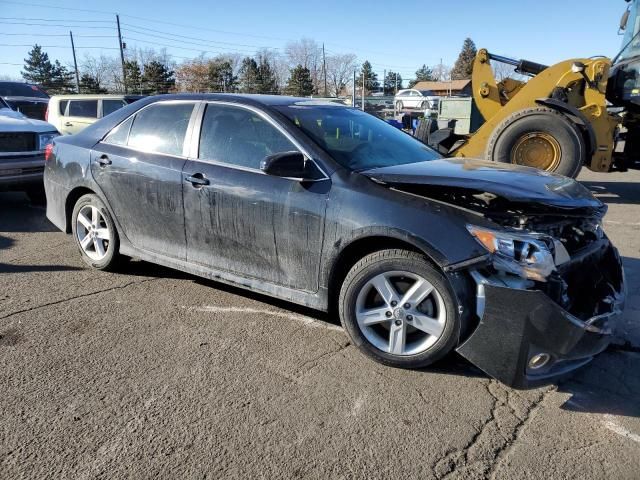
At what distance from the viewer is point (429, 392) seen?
9.54 feet

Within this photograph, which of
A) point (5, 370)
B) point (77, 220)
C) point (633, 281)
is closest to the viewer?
point (5, 370)

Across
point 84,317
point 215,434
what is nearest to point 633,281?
point 215,434

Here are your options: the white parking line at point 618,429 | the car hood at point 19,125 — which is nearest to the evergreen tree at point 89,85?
the car hood at point 19,125

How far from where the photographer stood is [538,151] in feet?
26.9

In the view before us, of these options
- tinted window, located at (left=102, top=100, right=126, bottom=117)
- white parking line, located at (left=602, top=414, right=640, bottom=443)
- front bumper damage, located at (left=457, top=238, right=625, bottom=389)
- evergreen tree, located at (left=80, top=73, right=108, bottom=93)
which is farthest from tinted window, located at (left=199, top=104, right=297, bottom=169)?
evergreen tree, located at (left=80, top=73, right=108, bottom=93)

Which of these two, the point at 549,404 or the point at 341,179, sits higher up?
the point at 341,179

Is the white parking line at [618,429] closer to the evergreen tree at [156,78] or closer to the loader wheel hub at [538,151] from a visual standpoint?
the loader wheel hub at [538,151]

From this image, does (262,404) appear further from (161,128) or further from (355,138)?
(161,128)

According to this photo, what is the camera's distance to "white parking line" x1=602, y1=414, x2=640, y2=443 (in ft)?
8.32

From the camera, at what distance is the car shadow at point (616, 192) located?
29.1 ft

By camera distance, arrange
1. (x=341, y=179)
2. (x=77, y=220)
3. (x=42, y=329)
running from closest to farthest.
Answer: (x=341, y=179), (x=42, y=329), (x=77, y=220)

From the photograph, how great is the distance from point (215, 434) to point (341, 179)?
66.7 inches

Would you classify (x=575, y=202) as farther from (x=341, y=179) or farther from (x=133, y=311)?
(x=133, y=311)

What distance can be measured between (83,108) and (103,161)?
29.9 feet
